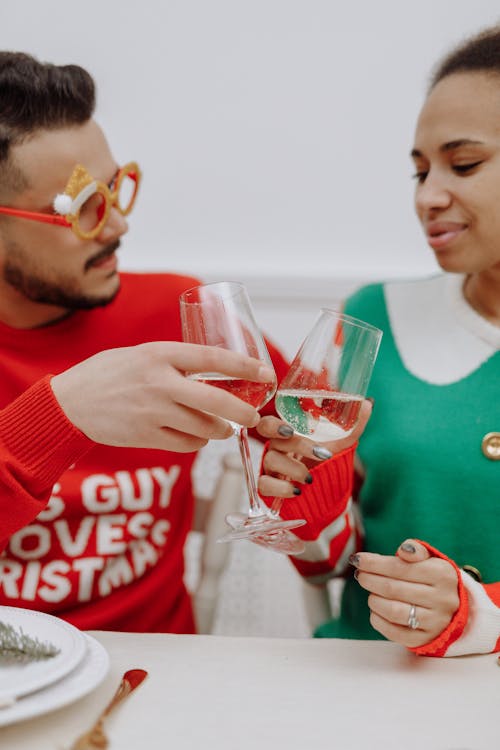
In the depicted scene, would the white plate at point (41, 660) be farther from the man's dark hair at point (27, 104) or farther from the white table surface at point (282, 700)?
the man's dark hair at point (27, 104)

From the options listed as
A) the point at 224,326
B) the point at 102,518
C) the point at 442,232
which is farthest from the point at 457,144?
the point at 102,518

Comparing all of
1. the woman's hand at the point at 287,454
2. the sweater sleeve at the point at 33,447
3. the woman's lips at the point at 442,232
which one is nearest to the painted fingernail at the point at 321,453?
the woman's hand at the point at 287,454

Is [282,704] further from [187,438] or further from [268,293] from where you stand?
[268,293]

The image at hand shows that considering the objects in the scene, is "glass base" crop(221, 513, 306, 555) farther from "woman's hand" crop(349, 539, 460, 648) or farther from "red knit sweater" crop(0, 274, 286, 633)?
"red knit sweater" crop(0, 274, 286, 633)

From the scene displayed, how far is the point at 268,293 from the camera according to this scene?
1846mm

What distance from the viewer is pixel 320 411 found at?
0.80m

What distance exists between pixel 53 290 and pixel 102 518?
369 millimetres

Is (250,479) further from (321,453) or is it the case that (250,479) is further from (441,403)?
(441,403)

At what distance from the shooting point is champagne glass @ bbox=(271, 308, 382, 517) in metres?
0.78

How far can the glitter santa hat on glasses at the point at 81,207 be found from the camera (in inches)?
42.9

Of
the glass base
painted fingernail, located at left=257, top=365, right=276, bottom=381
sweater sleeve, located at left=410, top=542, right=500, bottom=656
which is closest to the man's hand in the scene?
painted fingernail, located at left=257, top=365, right=276, bottom=381

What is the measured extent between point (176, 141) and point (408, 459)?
1128 millimetres

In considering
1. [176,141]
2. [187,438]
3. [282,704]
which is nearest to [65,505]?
[187,438]

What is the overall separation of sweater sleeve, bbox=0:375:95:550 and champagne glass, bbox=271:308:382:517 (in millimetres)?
247
